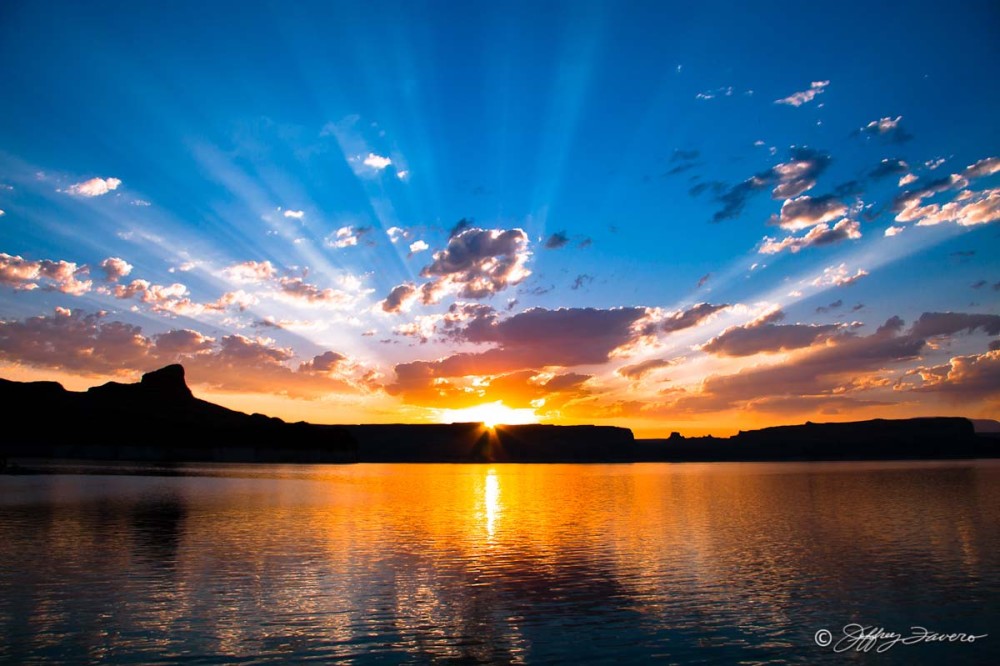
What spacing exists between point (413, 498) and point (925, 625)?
260 ft

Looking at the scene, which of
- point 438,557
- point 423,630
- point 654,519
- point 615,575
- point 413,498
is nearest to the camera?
point 423,630

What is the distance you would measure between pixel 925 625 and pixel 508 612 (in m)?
15.5

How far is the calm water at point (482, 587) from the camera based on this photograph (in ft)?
72.9

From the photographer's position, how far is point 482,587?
3253 centimetres

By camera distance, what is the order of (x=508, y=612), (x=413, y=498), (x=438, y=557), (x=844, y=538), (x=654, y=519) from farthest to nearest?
(x=413, y=498) < (x=654, y=519) < (x=844, y=538) < (x=438, y=557) < (x=508, y=612)

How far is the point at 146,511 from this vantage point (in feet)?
216

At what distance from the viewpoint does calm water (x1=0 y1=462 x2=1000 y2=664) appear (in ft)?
72.9

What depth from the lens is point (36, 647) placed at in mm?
21172

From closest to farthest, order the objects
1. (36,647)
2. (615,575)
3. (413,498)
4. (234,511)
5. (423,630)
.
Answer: (36,647), (423,630), (615,575), (234,511), (413,498)

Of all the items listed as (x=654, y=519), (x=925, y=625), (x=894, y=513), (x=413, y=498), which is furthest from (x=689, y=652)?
(x=413, y=498)

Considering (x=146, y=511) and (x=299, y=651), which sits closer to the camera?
(x=299, y=651)

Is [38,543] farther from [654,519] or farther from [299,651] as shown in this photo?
[654,519]

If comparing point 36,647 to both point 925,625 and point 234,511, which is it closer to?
point 925,625

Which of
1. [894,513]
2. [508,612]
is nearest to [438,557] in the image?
[508,612]
